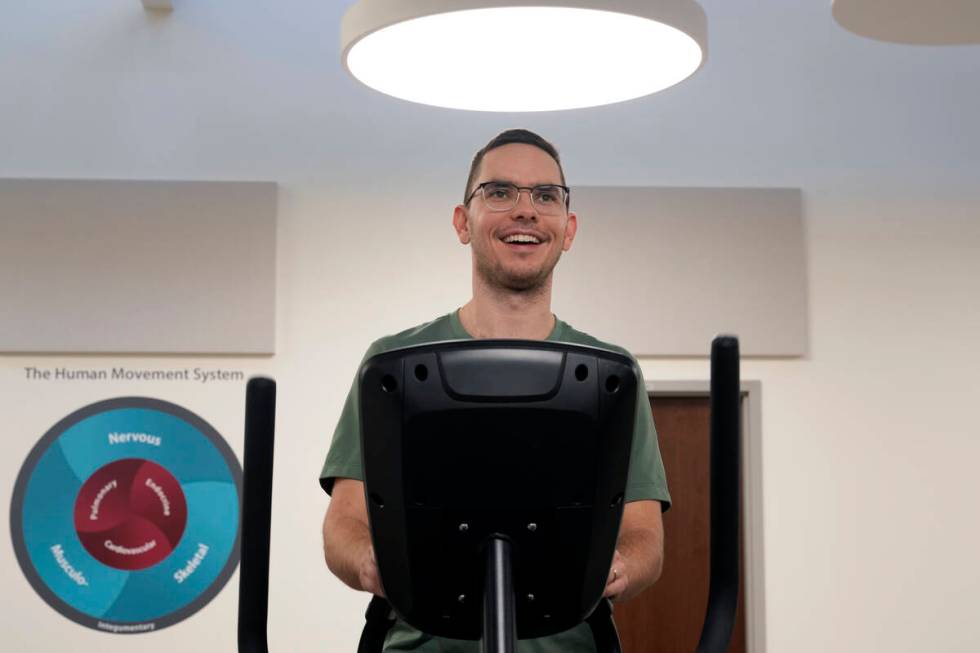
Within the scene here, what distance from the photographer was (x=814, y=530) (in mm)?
5008

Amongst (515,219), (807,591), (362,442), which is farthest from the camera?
(807,591)

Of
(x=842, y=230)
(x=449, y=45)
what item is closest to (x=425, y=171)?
(x=842, y=230)

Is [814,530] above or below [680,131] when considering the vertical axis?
below

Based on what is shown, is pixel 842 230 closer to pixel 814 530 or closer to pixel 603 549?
Result: pixel 814 530

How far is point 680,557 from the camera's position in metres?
5.07

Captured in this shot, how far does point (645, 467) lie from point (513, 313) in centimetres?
30

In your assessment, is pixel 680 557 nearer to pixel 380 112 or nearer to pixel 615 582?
pixel 380 112

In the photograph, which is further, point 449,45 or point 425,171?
point 425,171

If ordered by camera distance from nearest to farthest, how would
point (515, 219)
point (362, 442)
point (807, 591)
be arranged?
1. point (362, 442)
2. point (515, 219)
3. point (807, 591)

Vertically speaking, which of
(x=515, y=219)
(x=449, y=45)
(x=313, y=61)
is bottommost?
(x=515, y=219)

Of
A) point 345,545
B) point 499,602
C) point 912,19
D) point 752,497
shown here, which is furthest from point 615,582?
point 752,497

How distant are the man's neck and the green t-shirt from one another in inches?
Answer: 1.8

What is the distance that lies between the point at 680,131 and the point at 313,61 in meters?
1.60

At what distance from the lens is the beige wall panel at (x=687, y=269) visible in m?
5.06
